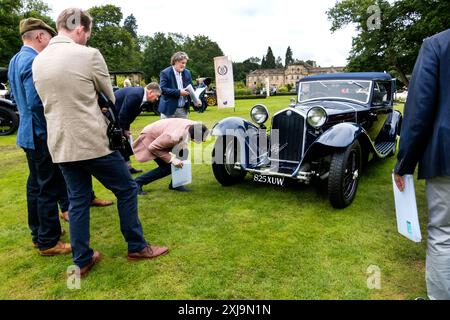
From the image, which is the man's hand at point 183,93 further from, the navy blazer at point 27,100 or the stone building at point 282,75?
the stone building at point 282,75

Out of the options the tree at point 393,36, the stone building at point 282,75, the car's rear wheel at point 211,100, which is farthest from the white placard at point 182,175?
the stone building at point 282,75

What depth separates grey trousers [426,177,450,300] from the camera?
6.63 ft

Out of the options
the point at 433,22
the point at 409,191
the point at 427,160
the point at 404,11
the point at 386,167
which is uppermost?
the point at 404,11

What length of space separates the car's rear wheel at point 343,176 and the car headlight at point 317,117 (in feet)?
1.64

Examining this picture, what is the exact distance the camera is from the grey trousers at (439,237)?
2021 mm

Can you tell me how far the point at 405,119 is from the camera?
7.00 ft

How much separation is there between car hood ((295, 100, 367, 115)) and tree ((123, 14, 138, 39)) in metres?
89.7

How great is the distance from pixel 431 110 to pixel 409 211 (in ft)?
2.42

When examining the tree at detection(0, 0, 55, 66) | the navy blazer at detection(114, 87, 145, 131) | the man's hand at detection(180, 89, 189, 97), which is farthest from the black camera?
the tree at detection(0, 0, 55, 66)

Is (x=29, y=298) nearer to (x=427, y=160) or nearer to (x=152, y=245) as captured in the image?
(x=152, y=245)

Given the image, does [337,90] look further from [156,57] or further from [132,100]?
[156,57]
